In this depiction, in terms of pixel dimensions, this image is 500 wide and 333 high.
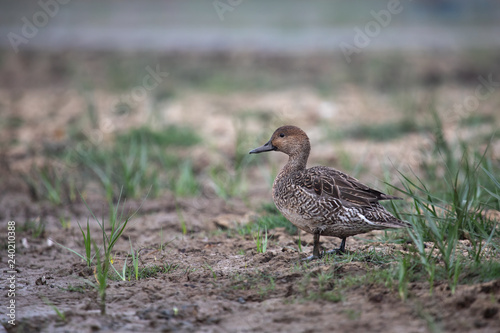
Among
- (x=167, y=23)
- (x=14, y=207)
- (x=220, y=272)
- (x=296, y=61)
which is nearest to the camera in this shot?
(x=220, y=272)

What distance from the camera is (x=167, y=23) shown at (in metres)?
21.3

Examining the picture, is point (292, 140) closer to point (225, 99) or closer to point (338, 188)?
point (338, 188)

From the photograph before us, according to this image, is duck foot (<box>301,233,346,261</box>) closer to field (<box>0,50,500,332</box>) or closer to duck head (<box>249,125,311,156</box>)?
field (<box>0,50,500,332</box>)

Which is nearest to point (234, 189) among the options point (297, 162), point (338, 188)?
point (297, 162)

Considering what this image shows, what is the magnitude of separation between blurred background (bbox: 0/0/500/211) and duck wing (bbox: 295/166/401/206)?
4.63 feet

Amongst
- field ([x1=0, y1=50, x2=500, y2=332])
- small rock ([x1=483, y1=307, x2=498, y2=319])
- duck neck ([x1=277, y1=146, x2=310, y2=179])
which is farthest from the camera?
duck neck ([x1=277, y1=146, x2=310, y2=179])

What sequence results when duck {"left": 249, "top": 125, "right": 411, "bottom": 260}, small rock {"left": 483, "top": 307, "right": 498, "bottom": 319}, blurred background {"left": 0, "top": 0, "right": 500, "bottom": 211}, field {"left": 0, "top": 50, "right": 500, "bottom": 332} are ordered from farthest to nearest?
blurred background {"left": 0, "top": 0, "right": 500, "bottom": 211} < duck {"left": 249, "top": 125, "right": 411, "bottom": 260} < field {"left": 0, "top": 50, "right": 500, "bottom": 332} < small rock {"left": 483, "top": 307, "right": 498, "bottom": 319}

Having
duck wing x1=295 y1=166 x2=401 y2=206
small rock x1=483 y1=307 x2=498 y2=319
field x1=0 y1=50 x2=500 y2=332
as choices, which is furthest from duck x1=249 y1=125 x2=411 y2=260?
small rock x1=483 y1=307 x2=498 y2=319

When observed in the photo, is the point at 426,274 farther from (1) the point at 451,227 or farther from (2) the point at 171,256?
(2) the point at 171,256

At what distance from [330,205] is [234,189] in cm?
249

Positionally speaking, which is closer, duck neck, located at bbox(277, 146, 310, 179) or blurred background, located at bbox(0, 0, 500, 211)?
duck neck, located at bbox(277, 146, 310, 179)

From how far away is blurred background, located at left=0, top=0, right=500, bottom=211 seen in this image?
7.04 meters

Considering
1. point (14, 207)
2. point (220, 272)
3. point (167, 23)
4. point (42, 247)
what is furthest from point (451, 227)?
point (167, 23)

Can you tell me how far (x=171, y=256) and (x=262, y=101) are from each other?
5.81 metres
